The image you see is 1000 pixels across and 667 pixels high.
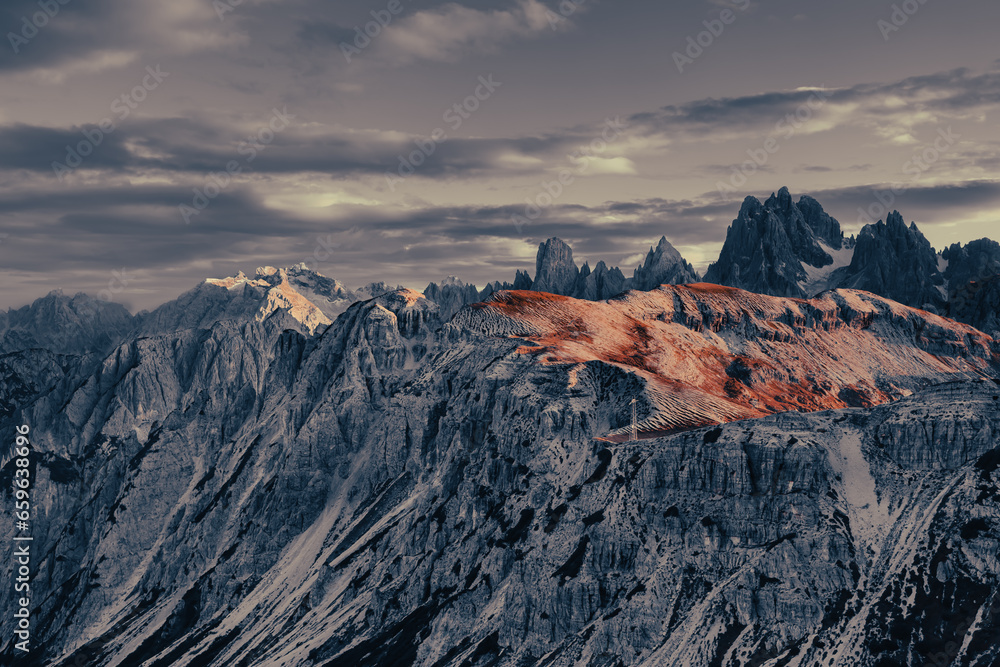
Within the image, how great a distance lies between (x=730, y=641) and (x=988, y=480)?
59.5 metres

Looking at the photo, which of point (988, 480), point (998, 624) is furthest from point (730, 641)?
point (988, 480)

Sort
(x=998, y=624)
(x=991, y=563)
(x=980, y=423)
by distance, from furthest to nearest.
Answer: (x=980, y=423), (x=991, y=563), (x=998, y=624)

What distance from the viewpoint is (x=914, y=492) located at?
198 metres

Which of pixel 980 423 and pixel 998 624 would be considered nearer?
pixel 998 624

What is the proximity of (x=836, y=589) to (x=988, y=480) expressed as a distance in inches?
1454

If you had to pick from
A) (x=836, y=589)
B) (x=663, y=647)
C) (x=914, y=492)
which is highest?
(x=914, y=492)

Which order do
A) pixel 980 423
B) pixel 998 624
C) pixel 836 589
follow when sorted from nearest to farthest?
pixel 998 624 → pixel 836 589 → pixel 980 423

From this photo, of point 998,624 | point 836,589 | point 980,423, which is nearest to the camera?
point 998,624

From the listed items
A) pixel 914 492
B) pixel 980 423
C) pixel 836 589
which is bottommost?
pixel 836 589

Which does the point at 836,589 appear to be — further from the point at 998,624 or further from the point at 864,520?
the point at 998,624

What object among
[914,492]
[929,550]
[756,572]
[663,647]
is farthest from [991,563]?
[663,647]

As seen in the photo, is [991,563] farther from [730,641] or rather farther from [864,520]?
[730,641]

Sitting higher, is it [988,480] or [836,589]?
[988,480]

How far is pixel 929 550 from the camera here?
→ 601 ft
